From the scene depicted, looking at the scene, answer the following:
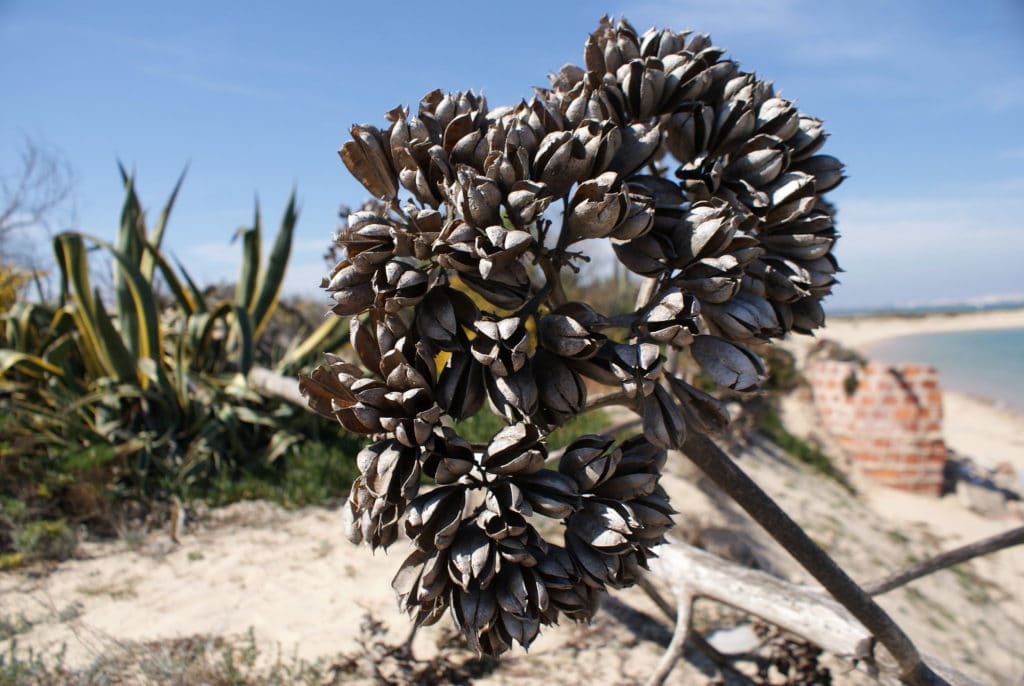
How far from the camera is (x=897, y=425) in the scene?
906cm

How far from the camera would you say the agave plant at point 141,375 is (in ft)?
16.6

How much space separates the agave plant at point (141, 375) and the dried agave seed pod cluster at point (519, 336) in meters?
4.52

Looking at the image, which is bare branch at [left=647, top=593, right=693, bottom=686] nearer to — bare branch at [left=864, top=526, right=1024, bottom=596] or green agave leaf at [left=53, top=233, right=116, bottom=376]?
bare branch at [left=864, top=526, right=1024, bottom=596]

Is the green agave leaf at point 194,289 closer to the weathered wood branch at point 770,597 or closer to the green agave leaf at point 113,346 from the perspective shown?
the green agave leaf at point 113,346

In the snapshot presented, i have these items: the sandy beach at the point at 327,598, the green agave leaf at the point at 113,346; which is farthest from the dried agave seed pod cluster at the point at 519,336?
the green agave leaf at the point at 113,346

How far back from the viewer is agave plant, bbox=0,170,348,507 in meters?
5.05

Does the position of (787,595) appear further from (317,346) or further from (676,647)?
(317,346)

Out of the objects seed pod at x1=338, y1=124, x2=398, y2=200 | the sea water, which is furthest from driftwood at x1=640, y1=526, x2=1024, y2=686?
the sea water

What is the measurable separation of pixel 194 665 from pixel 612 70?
2966 mm

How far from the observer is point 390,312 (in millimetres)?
1120

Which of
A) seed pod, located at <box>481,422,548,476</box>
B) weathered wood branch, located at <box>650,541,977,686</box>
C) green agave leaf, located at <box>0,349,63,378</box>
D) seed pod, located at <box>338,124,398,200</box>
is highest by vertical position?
seed pod, located at <box>338,124,398,200</box>

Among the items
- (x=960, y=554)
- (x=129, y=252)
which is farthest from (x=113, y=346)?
(x=960, y=554)

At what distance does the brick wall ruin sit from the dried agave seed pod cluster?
924cm

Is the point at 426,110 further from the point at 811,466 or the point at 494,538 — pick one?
the point at 811,466
